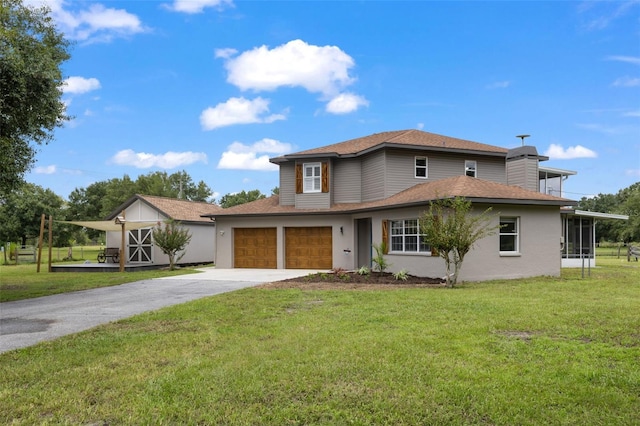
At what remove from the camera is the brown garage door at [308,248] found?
2011 centimetres

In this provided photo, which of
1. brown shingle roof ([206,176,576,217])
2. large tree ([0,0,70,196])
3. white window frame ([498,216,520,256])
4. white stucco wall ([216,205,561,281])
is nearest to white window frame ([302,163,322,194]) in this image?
brown shingle roof ([206,176,576,217])

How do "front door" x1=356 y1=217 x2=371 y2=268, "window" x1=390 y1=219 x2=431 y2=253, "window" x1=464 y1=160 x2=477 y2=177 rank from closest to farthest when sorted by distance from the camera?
"window" x1=390 y1=219 x2=431 y2=253, "front door" x1=356 y1=217 x2=371 y2=268, "window" x1=464 y1=160 x2=477 y2=177

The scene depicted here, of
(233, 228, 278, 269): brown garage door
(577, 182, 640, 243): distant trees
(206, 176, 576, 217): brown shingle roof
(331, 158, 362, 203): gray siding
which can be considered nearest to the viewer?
(206, 176, 576, 217): brown shingle roof

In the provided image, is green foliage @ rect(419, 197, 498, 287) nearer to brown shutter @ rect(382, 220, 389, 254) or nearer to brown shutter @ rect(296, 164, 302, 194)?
brown shutter @ rect(382, 220, 389, 254)

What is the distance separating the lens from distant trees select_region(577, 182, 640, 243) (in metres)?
50.0

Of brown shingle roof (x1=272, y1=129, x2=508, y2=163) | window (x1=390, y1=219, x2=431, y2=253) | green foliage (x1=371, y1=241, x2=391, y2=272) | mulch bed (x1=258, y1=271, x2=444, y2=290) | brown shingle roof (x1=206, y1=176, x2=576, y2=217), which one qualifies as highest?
brown shingle roof (x1=272, y1=129, x2=508, y2=163)

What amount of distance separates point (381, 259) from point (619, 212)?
5833 cm

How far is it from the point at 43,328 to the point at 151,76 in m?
15.5

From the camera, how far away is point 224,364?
16.3 feet

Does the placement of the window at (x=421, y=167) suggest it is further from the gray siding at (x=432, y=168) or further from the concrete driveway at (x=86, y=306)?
the concrete driveway at (x=86, y=306)

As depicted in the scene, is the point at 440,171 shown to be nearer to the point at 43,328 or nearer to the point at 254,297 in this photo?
the point at 254,297

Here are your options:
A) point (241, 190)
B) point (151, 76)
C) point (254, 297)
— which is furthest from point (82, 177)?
point (254, 297)

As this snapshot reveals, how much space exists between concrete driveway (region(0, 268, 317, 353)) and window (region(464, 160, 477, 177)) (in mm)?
11533

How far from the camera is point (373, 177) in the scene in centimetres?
1953
